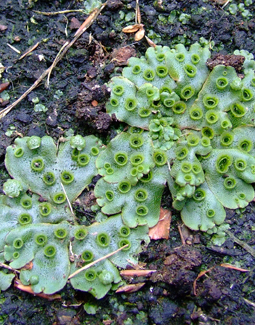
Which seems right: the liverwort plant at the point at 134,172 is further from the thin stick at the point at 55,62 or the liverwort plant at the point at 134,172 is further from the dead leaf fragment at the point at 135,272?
the thin stick at the point at 55,62

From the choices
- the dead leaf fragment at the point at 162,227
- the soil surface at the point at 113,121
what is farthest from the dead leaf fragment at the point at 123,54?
the dead leaf fragment at the point at 162,227

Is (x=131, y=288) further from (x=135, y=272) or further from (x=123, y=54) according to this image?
(x=123, y=54)

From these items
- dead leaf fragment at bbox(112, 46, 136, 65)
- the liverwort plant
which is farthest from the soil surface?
the liverwort plant

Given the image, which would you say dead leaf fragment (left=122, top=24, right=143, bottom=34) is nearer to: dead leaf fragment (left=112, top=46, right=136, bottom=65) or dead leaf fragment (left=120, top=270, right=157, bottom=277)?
dead leaf fragment (left=112, top=46, right=136, bottom=65)

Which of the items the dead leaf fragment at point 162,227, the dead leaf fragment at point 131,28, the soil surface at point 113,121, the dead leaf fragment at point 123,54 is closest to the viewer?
the soil surface at point 113,121

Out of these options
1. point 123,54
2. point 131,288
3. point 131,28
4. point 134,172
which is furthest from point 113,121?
point 131,288

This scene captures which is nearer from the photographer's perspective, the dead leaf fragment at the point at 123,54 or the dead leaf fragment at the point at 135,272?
the dead leaf fragment at the point at 135,272

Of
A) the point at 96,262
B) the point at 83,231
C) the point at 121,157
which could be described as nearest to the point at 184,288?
the point at 96,262

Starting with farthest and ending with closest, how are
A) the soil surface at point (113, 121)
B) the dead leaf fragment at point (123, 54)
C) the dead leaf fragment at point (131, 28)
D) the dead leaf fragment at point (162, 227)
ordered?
1. the dead leaf fragment at point (131, 28)
2. the dead leaf fragment at point (123, 54)
3. the dead leaf fragment at point (162, 227)
4. the soil surface at point (113, 121)
